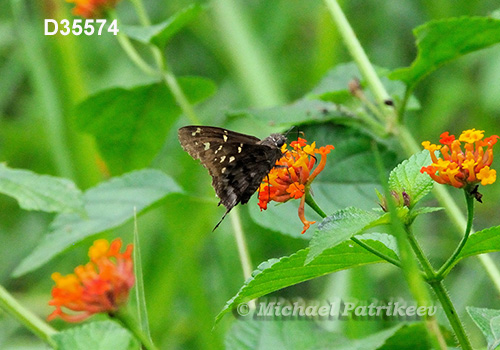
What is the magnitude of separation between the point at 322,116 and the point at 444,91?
1329 millimetres

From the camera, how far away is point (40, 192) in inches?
41.0

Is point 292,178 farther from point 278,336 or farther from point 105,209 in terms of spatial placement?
point 105,209

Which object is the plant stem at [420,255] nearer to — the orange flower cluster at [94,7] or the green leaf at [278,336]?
the green leaf at [278,336]

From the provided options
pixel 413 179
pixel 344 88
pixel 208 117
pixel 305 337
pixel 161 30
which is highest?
pixel 161 30

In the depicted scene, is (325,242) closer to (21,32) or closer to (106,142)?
(106,142)

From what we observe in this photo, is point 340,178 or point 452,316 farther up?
point 452,316

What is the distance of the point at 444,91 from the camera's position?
8.13 feet

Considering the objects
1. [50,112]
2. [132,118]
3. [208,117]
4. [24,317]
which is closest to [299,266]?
[24,317]

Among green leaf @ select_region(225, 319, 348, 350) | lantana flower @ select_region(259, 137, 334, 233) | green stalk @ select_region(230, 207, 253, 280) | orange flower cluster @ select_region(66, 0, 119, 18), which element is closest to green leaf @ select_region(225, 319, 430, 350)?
green leaf @ select_region(225, 319, 348, 350)

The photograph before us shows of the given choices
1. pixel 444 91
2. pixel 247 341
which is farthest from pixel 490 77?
pixel 247 341

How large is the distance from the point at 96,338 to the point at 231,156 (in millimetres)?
433

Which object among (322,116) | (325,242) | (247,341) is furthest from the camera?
(322,116)

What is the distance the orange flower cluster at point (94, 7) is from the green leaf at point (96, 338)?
104cm

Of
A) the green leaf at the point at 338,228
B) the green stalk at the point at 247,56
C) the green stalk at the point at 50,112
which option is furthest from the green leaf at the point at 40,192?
the green stalk at the point at 247,56
